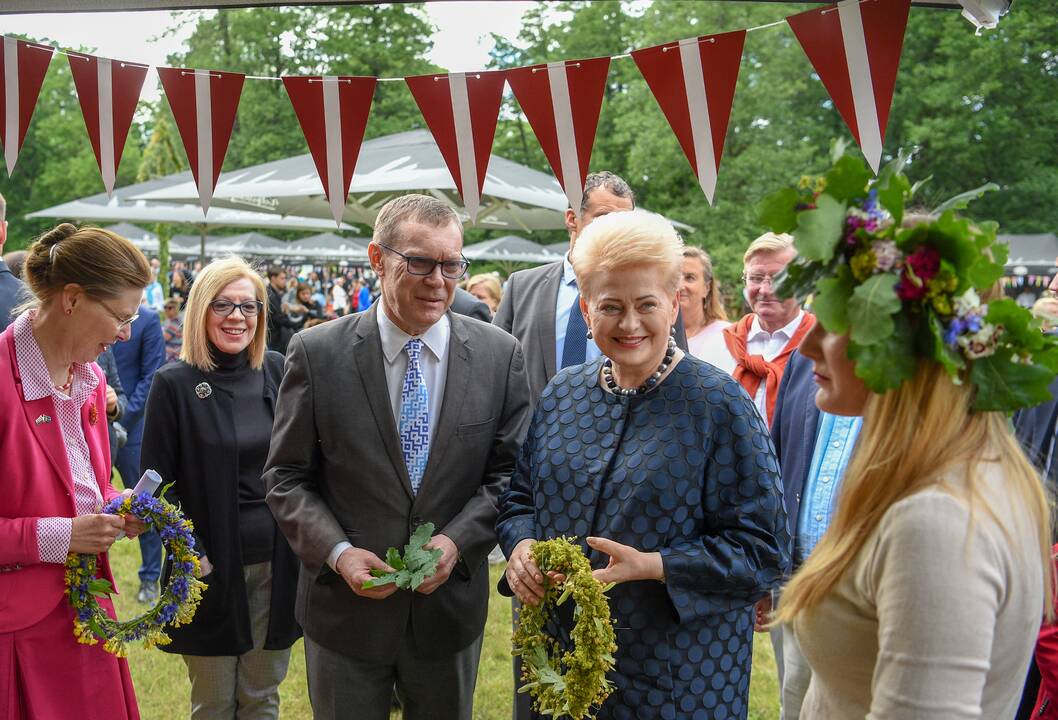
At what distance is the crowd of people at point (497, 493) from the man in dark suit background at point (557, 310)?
823 mm

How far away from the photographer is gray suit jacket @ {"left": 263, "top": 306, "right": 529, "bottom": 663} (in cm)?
272

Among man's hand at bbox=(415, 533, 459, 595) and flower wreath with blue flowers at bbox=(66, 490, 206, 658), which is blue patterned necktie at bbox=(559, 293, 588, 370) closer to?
man's hand at bbox=(415, 533, 459, 595)

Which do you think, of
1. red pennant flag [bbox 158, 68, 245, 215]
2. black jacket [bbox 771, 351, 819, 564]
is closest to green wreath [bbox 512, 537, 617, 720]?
black jacket [bbox 771, 351, 819, 564]

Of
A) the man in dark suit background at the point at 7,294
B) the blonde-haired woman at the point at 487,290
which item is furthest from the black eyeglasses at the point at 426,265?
the blonde-haired woman at the point at 487,290

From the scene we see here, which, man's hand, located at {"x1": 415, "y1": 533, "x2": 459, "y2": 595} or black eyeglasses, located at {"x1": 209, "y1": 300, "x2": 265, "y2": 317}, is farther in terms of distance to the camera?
black eyeglasses, located at {"x1": 209, "y1": 300, "x2": 265, "y2": 317}

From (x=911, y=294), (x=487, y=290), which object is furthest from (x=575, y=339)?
(x=487, y=290)

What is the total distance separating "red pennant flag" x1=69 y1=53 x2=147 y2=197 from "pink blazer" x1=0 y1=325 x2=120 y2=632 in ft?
5.70

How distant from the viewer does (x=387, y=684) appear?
283 centimetres

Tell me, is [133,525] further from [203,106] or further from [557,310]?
[203,106]

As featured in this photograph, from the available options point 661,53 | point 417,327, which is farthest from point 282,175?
point 417,327

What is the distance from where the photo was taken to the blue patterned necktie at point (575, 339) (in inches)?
146

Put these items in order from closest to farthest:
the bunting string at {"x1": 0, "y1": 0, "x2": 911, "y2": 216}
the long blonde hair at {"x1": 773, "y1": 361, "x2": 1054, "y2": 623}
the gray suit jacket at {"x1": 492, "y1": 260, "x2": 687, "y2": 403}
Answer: the long blonde hair at {"x1": 773, "y1": 361, "x2": 1054, "y2": 623} < the bunting string at {"x1": 0, "y1": 0, "x2": 911, "y2": 216} < the gray suit jacket at {"x1": 492, "y1": 260, "x2": 687, "y2": 403}

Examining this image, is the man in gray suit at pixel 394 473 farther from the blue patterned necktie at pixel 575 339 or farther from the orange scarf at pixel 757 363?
the orange scarf at pixel 757 363

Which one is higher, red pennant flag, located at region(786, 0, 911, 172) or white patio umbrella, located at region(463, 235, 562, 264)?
red pennant flag, located at region(786, 0, 911, 172)
